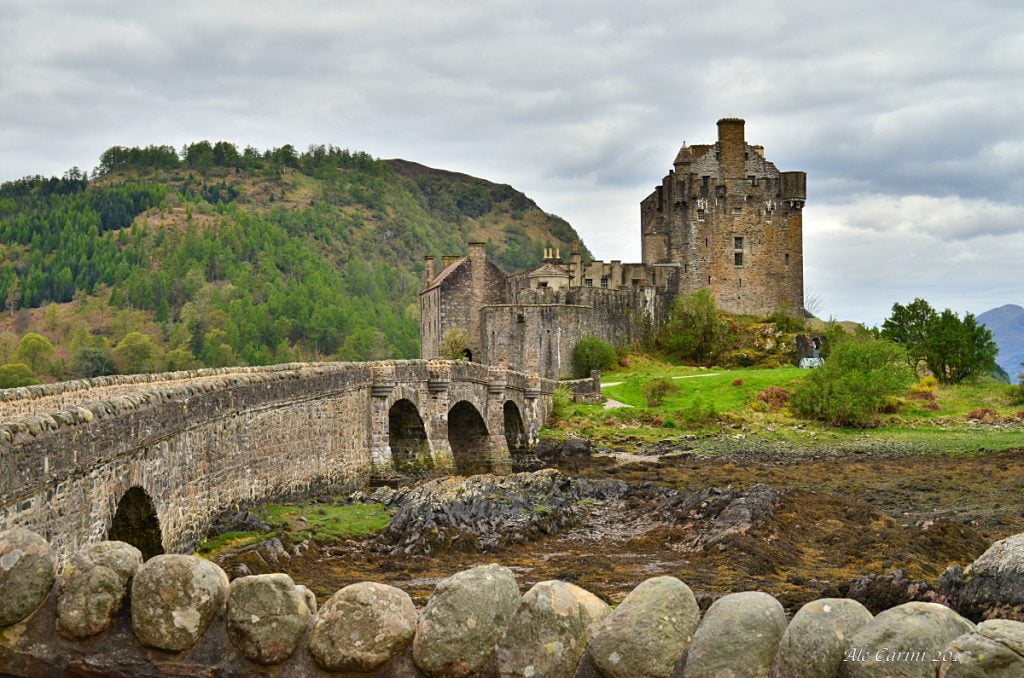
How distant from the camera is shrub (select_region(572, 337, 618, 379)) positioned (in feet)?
179

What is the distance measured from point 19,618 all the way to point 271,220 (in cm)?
15227

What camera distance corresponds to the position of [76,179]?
15962 cm

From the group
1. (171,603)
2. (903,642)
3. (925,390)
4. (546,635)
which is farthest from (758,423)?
(903,642)

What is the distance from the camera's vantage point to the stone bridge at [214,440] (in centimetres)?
1060

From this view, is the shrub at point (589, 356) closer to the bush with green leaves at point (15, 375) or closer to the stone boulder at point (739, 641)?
the bush with green leaves at point (15, 375)

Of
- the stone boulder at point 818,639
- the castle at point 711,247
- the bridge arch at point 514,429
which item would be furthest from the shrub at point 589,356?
the stone boulder at point 818,639

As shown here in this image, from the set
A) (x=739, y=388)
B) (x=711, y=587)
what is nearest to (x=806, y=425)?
(x=739, y=388)

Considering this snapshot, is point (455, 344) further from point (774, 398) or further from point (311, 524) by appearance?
point (311, 524)

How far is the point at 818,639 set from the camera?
17.9 feet

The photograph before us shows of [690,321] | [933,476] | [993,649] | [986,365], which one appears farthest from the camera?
[690,321]

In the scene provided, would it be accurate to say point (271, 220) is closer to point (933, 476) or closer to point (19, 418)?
point (933, 476)

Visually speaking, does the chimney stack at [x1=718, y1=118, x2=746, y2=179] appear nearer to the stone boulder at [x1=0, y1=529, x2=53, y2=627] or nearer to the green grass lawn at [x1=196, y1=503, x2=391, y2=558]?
the green grass lawn at [x1=196, y1=503, x2=391, y2=558]

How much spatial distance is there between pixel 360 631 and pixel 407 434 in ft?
85.0

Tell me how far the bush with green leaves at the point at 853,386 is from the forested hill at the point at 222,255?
57.0 metres
